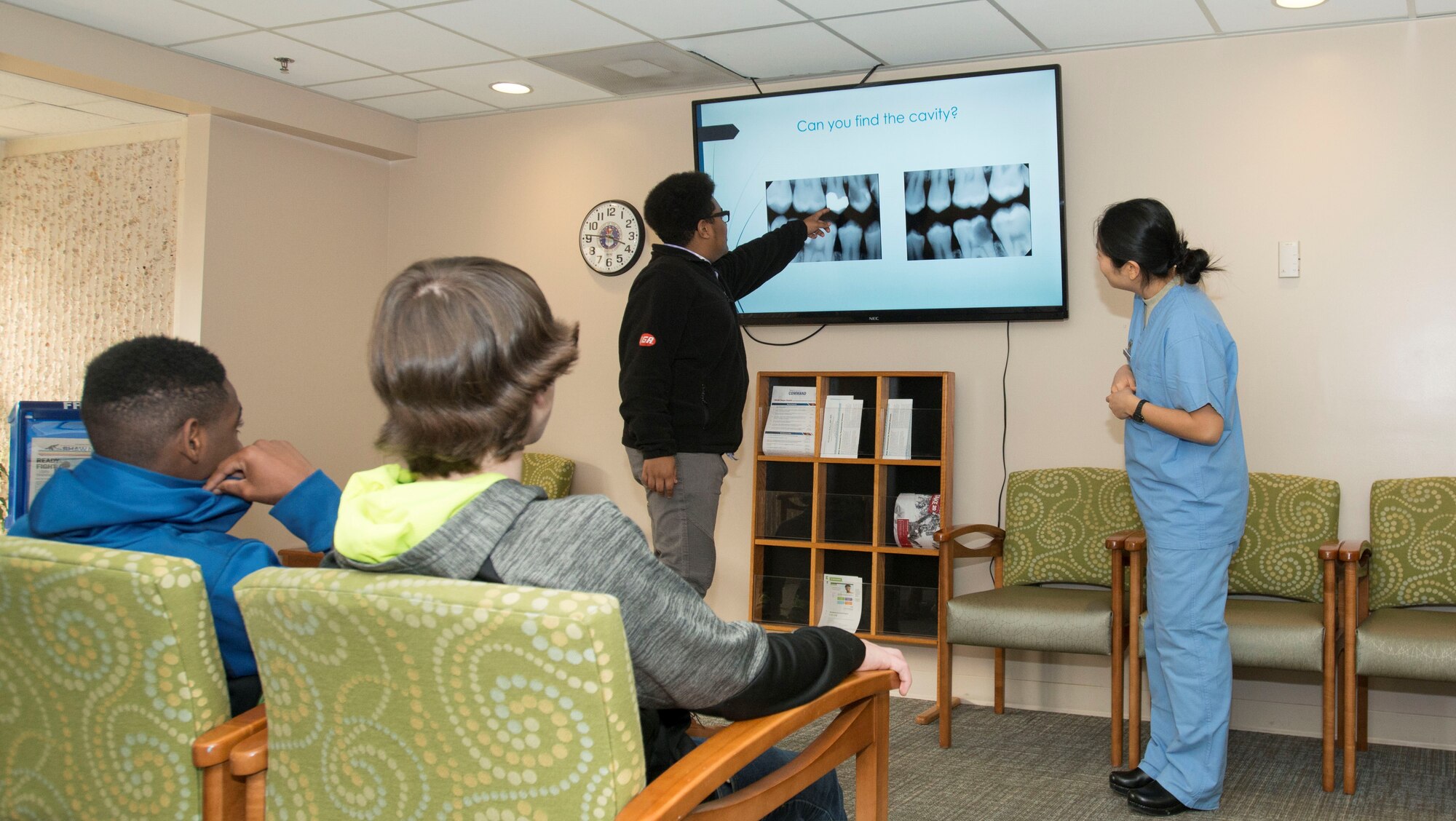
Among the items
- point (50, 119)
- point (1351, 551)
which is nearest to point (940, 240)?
point (1351, 551)

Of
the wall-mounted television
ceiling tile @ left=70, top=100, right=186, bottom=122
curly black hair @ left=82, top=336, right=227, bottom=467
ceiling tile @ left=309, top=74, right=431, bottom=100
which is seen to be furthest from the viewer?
ceiling tile @ left=70, top=100, right=186, bottom=122

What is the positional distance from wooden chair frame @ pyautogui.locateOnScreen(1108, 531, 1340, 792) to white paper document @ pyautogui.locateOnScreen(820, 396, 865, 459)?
3.67 feet

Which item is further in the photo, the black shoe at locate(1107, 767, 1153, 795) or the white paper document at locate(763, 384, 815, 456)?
the white paper document at locate(763, 384, 815, 456)

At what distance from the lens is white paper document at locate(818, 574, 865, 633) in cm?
438

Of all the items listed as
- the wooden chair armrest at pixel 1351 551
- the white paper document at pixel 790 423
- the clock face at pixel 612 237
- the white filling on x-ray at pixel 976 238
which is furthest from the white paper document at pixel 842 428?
the wooden chair armrest at pixel 1351 551

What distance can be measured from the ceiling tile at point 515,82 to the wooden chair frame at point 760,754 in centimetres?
349

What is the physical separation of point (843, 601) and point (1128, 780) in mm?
1364

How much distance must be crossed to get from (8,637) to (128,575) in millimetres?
279

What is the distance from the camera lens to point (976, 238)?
14.0ft

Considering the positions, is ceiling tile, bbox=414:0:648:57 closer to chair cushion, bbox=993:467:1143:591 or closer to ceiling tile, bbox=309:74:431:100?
ceiling tile, bbox=309:74:431:100

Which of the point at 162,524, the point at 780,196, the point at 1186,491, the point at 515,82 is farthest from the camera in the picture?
the point at 515,82

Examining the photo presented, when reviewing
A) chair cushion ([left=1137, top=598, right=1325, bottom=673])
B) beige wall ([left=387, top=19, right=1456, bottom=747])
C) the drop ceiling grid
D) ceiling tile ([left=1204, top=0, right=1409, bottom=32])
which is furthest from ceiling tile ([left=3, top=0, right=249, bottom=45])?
chair cushion ([left=1137, top=598, right=1325, bottom=673])

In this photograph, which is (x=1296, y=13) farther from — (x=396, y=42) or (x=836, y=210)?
(x=396, y=42)

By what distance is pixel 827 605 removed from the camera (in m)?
4.43
